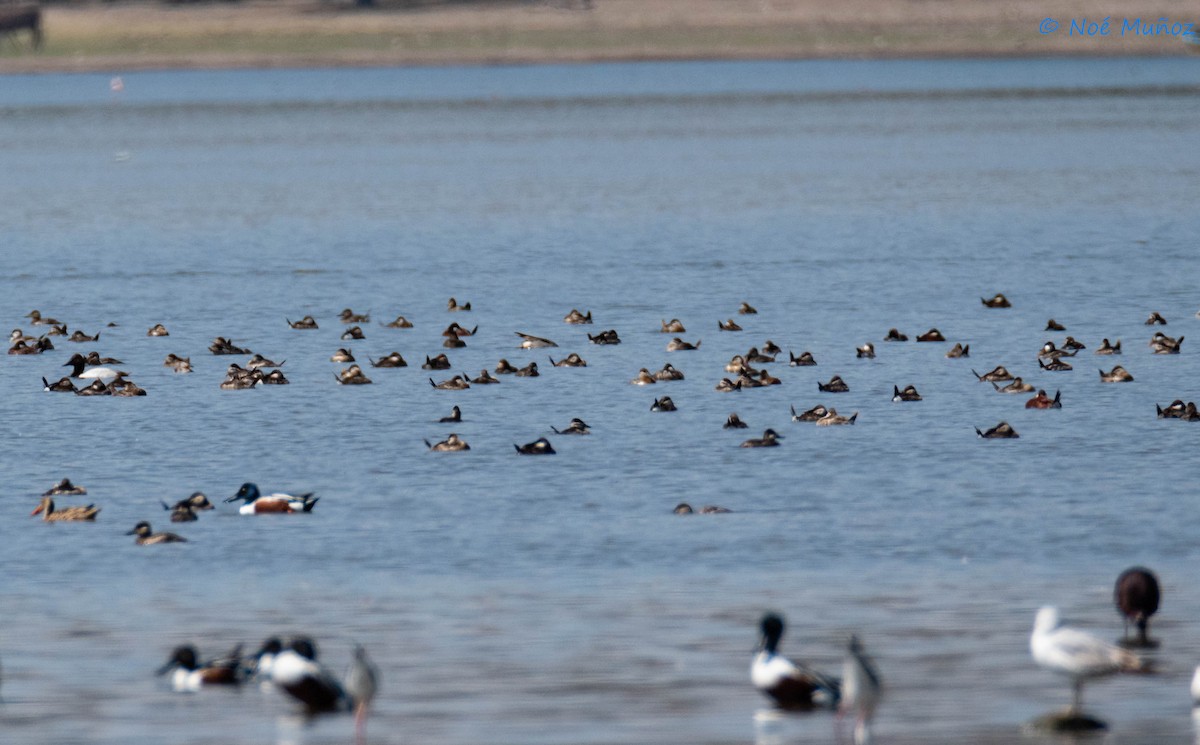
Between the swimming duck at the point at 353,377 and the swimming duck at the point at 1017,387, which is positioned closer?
the swimming duck at the point at 1017,387

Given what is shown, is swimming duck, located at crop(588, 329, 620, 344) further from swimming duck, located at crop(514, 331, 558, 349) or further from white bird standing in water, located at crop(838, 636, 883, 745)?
white bird standing in water, located at crop(838, 636, 883, 745)

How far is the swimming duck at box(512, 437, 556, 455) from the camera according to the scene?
31.7 m

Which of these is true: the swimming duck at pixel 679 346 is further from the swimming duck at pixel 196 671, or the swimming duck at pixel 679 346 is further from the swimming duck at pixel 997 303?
the swimming duck at pixel 196 671

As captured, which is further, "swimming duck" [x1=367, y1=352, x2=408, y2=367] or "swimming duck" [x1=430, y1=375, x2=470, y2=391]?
"swimming duck" [x1=367, y1=352, x2=408, y2=367]

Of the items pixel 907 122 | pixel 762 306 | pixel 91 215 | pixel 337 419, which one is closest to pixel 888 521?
pixel 337 419

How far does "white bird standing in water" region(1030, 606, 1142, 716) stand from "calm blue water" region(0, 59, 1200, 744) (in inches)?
20.0

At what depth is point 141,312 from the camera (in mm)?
53469

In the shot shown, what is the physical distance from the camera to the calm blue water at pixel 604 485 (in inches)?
768

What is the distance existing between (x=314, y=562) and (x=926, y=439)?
11236mm

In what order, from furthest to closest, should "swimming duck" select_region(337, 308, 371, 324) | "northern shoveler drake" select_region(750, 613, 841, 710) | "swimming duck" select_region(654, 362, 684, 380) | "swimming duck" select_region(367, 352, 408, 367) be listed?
"swimming duck" select_region(337, 308, 371, 324)
"swimming duck" select_region(367, 352, 408, 367)
"swimming duck" select_region(654, 362, 684, 380)
"northern shoveler drake" select_region(750, 613, 841, 710)

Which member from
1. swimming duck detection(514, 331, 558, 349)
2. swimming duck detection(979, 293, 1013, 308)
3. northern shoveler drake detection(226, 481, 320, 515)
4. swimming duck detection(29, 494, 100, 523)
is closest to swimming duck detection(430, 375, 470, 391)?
swimming duck detection(514, 331, 558, 349)

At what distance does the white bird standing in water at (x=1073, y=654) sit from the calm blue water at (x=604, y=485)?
51 centimetres

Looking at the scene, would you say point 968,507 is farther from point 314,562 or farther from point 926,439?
point 314,562

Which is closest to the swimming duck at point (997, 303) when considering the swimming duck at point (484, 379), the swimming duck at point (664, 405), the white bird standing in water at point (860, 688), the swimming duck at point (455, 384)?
the swimming duck at point (484, 379)
